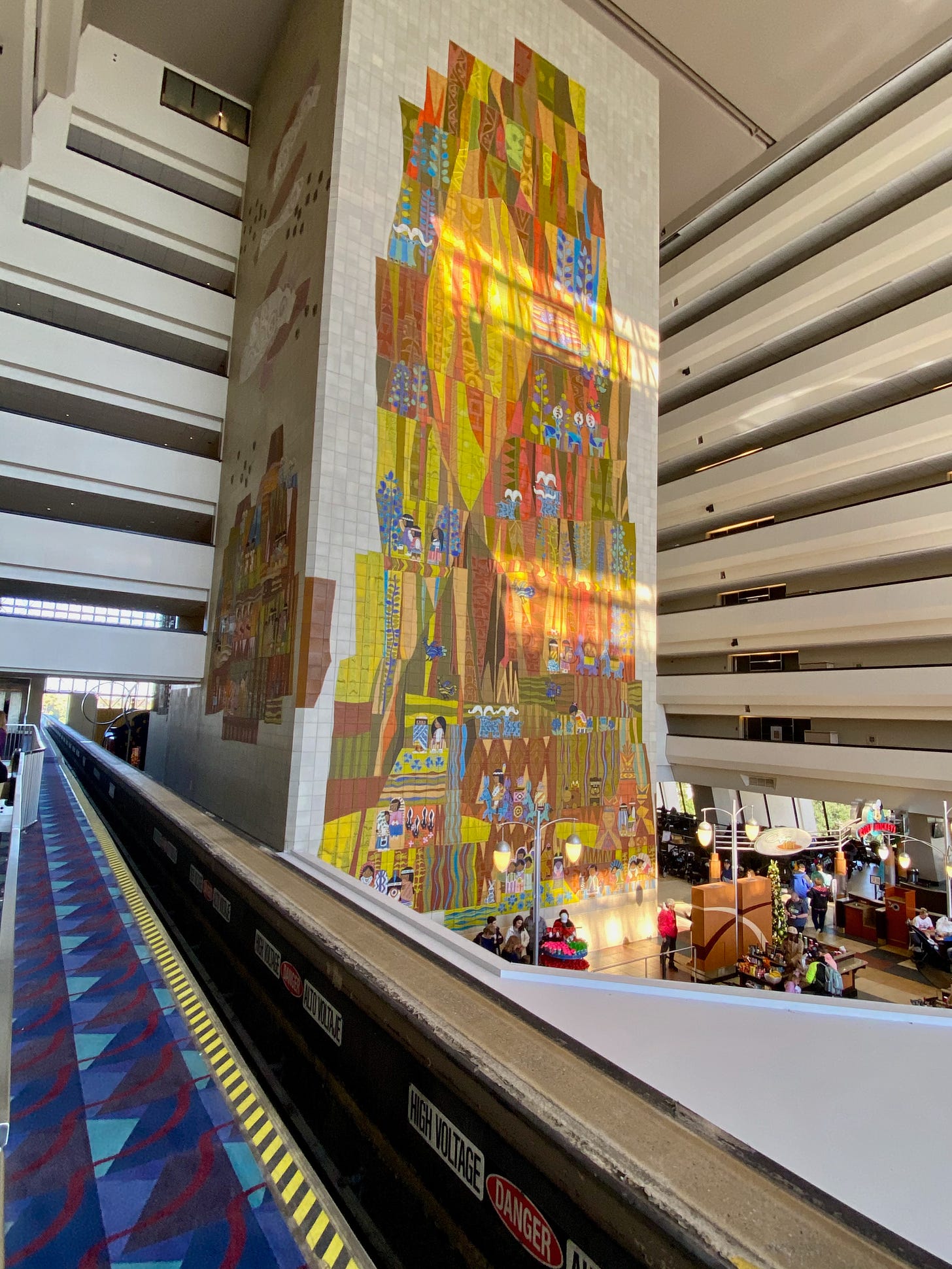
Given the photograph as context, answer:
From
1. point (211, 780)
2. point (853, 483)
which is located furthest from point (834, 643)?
point (211, 780)

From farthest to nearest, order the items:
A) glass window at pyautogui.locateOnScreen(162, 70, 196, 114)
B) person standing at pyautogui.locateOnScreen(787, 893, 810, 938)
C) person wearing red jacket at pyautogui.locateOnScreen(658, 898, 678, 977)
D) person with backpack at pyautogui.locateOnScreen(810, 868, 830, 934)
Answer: person with backpack at pyautogui.locateOnScreen(810, 868, 830, 934), person standing at pyautogui.locateOnScreen(787, 893, 810, 938), glass window at pyautogui.locateOnScreen(162, 70, 196, 114), person wearing red jacket at pyautogui.locateOnScreen(658, 898, 678, 977)

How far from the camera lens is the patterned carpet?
1.92m

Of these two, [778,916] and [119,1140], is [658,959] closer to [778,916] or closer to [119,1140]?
[778,916]

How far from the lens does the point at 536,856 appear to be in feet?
26.3

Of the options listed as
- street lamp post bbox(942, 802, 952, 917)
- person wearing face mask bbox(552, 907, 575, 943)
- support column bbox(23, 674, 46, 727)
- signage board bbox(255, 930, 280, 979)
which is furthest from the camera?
support column bbox(23, 674, 46, 727)

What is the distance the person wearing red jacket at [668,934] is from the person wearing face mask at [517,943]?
3256 mm

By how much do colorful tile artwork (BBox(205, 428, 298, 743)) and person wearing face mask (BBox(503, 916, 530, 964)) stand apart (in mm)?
4433

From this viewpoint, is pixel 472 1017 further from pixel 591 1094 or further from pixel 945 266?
pixel 945 266

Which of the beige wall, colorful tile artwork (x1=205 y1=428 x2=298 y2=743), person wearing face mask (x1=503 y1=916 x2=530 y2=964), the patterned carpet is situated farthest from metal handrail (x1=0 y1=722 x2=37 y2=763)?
the patterned carpet

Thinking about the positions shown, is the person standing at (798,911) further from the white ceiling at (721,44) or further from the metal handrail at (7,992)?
the white ceiling at (721,44)

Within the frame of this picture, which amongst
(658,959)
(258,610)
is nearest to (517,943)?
(658,959)

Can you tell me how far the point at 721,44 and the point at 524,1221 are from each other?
1908cm

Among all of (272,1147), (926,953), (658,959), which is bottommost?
(926,953)

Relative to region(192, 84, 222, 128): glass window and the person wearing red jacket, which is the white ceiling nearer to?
region(192, 84, 222, 128): glass window
